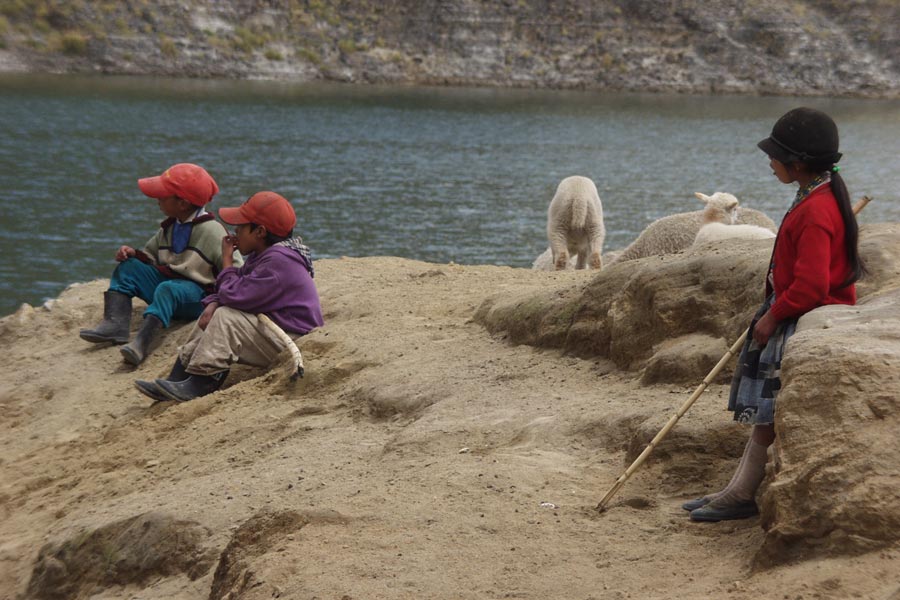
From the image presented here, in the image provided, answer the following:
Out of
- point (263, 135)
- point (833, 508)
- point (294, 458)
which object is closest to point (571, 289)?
point (294, 458)

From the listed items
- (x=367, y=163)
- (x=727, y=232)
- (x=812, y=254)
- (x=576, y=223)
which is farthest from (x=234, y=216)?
(x=367, y=163)

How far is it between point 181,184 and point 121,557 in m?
3.47

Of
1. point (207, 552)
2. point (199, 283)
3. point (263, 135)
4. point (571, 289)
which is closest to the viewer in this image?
point (207, 552)

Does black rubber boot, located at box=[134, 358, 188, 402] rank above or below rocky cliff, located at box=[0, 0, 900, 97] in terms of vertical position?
above

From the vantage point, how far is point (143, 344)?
26.6 ft

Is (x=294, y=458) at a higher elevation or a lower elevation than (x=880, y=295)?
lower

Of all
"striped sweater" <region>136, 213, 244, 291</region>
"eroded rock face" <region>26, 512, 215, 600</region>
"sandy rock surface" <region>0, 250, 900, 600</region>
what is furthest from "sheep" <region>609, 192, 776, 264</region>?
"eroded rock face" <region>26, 512, 215, 600</region>

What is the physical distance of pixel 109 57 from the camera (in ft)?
206

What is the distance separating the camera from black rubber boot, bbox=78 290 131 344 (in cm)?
841

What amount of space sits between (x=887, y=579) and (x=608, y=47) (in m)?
79.3

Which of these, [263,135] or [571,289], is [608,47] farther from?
[571,289]

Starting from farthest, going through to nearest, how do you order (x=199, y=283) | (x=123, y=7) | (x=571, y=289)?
1. (x=123, y=7)
2. (x=199, y=283)
3. (x=571, y=289)

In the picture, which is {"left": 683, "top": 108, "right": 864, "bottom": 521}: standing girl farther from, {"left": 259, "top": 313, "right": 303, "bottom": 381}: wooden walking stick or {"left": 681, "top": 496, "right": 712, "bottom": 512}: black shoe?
{"left": 259, "top": 313, "right": 303, "bottom": 381}: wooden walking stick

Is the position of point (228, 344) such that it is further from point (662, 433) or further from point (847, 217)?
point (847, 217)
